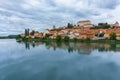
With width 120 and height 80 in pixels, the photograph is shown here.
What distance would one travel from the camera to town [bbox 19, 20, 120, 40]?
2478 inches

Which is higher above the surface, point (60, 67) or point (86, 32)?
point (86, 32)

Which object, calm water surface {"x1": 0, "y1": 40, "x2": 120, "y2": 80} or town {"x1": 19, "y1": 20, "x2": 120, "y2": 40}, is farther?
town {"x1": 19, "y1": 20, "x2": 120, "y2": 40}

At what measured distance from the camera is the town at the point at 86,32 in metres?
62.9

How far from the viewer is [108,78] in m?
10.8

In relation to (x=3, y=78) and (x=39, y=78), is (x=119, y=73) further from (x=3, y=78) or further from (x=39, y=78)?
(x=3, y=78)

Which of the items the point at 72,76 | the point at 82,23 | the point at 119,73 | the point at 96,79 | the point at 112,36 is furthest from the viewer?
the point at 82,23

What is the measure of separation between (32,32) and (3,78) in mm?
95236

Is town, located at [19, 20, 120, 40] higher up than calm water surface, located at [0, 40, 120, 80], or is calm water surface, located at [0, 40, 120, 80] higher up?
town, located at [19, 20, 120, 40]

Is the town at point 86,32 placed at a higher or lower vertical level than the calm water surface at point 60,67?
higher

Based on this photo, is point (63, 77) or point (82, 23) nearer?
point (63, 77)

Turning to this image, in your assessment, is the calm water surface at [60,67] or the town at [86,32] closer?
the calm water surface at [60,67]

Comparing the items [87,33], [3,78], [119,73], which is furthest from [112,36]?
[3,78]

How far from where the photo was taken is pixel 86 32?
7075 centimetres

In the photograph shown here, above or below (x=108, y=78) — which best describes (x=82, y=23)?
above
